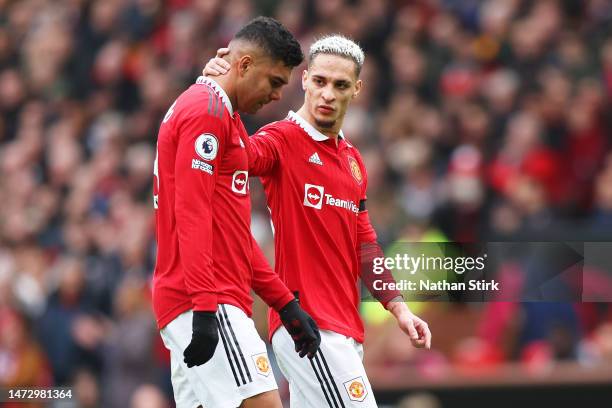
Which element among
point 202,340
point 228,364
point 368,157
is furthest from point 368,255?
point 368,157

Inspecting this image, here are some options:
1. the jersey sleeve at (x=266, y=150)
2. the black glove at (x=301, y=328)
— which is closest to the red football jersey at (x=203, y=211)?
the black glove at (x=301, y=328)

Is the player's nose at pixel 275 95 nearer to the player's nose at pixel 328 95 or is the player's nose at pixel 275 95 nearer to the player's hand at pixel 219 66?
the player's hand at pixel 219 66

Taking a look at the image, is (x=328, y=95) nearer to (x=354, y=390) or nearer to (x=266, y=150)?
(x=266, y=150)

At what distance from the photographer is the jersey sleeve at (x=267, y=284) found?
561 centimetres

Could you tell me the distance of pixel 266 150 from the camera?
19.7 feet

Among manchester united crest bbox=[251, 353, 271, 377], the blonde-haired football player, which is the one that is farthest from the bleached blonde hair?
manchester united crest bbox=[251, 353, 271, 377]

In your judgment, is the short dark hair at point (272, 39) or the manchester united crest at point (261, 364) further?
the short dark hair at point (272, 39)

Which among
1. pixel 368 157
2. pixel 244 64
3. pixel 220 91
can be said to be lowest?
pixel 220 91

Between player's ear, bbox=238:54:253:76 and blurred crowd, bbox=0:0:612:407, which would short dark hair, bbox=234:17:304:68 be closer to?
player's ear, bbox=238:54:253:76

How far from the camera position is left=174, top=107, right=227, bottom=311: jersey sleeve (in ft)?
16.8

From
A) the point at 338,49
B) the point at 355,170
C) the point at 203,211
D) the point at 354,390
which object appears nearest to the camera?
the point at 203,211

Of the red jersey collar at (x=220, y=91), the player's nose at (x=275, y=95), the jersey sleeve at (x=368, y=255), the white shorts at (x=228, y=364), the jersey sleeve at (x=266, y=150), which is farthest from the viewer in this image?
the jersey sleeve at (x=368, y=255)

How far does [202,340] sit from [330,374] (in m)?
1.08

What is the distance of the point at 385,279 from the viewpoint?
643 cm
